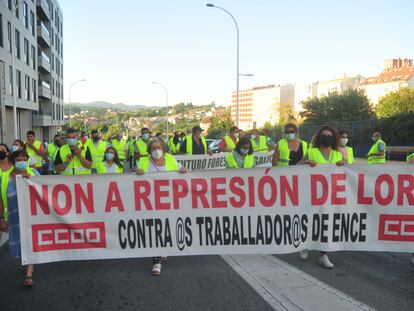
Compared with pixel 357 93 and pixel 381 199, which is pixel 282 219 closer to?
pixel 381 199

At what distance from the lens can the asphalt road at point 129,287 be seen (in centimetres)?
446

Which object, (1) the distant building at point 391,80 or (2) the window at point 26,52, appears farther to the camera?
(1) the distant building at point 391,80

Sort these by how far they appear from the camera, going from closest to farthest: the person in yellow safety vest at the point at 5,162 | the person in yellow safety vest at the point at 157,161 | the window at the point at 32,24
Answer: the person in yellow safety vest at the point at 5,162
the person in yellow safety vest at the point at 157,161
the window at the point at 32,24

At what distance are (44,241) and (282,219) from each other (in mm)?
2781

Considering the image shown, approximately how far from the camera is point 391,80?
342 feet

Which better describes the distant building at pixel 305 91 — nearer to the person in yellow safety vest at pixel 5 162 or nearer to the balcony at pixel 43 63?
the balcony at pixel 43 63

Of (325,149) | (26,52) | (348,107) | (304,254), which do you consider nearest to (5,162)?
(304,254)

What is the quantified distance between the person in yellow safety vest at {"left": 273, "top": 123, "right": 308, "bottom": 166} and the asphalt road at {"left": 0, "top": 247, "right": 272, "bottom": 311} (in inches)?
77.2

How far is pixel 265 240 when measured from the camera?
5477mm

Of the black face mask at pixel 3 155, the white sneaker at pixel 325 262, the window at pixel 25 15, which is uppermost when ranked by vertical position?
the window at pixel 25 15

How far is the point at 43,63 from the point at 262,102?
131840 mm

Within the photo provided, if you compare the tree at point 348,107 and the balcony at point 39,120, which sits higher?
the tree at point 348,107

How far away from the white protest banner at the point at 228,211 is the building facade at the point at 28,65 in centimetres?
1045

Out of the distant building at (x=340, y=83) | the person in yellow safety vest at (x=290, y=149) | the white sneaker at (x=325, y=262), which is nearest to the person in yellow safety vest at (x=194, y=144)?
the person in yellow safety vest at (x=290, y=149)
